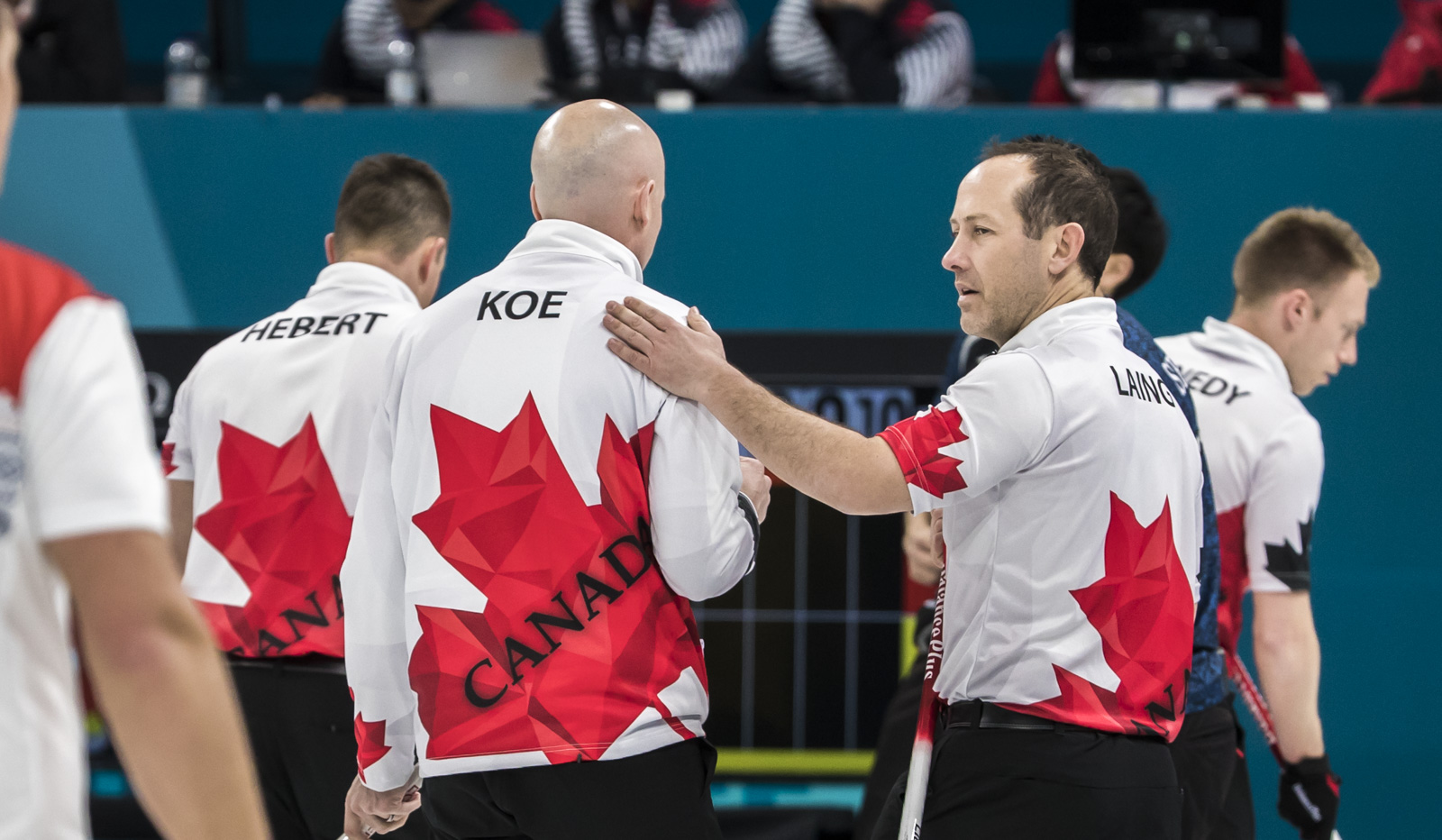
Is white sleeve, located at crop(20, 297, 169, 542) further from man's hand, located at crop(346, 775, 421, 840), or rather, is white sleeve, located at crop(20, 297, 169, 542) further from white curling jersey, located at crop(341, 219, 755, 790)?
man's hand, located at crop(346, 775, 421, 840)

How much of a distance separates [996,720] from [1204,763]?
2.77 feet

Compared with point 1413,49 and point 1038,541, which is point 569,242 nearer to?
point 1038,541

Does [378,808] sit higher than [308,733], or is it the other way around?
[378,808]

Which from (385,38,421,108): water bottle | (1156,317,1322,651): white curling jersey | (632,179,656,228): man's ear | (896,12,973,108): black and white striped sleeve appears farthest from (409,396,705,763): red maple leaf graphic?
(896,12,973,108): black and white striped sleeve

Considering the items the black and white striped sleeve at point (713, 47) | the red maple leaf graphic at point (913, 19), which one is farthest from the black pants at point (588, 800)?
the red maple leaf graphic at point (913, 19)

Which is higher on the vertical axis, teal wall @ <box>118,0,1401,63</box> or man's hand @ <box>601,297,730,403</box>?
man's hand @ <box>601,297,730,403</box>

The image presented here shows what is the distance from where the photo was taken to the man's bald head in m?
2.09

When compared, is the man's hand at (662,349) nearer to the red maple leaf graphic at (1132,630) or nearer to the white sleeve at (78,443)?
the red maple leaf graphic at (1132,630)

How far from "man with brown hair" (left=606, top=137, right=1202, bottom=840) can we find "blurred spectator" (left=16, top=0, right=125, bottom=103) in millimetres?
3758

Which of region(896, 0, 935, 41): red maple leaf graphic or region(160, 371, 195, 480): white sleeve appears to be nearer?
region(160, 371, 195, 480): white sleeve

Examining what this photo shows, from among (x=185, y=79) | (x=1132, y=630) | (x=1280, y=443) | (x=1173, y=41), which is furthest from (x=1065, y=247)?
(x=185, y=79)

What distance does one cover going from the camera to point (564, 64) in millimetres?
5223

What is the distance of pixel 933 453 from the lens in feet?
6.39

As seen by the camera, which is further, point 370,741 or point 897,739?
point 897,739
